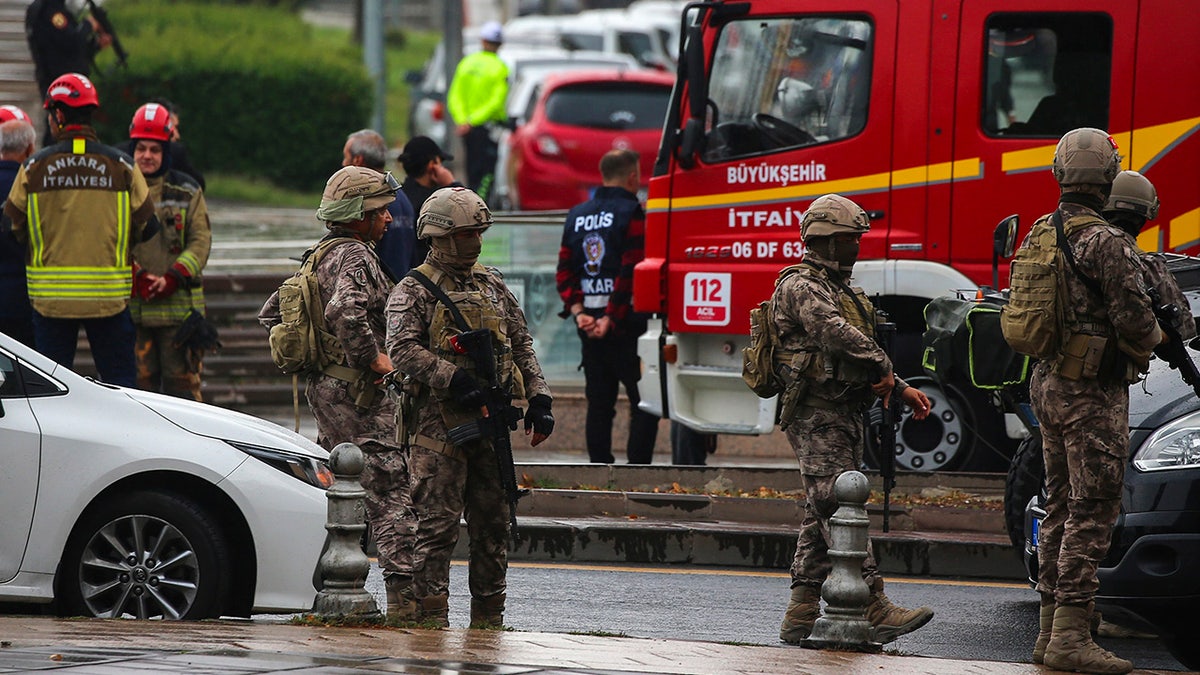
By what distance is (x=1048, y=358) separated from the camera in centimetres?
715

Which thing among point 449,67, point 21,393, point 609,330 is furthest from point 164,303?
point 449,67

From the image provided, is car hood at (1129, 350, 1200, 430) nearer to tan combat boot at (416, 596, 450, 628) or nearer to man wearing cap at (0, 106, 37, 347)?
tan combat boot at (416, 596, 450, 628)

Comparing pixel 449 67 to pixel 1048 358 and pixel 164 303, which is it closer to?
pixel 164 303

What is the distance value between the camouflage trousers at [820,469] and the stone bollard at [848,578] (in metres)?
0.54

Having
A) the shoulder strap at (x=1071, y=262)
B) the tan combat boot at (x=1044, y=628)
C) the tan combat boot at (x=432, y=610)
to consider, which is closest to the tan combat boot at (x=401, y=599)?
the tan combat boot at (x=432, y=610)

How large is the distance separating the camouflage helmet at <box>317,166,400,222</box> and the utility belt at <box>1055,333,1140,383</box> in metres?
3.01

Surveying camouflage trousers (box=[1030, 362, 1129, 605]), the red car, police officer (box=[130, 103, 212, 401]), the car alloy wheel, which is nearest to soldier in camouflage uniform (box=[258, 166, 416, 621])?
the car alloy wheel

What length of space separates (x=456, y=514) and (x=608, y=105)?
14299mm

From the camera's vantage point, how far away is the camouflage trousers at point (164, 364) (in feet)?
37.5

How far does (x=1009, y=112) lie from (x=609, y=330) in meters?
2.80

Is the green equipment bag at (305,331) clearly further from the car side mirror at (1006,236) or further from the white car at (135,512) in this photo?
the car side mirror at (1006,236)

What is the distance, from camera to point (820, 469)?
7883mm

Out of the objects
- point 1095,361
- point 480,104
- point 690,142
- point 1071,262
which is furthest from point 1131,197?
point 480,104

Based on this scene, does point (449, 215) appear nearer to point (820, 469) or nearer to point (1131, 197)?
point (820, 469)
